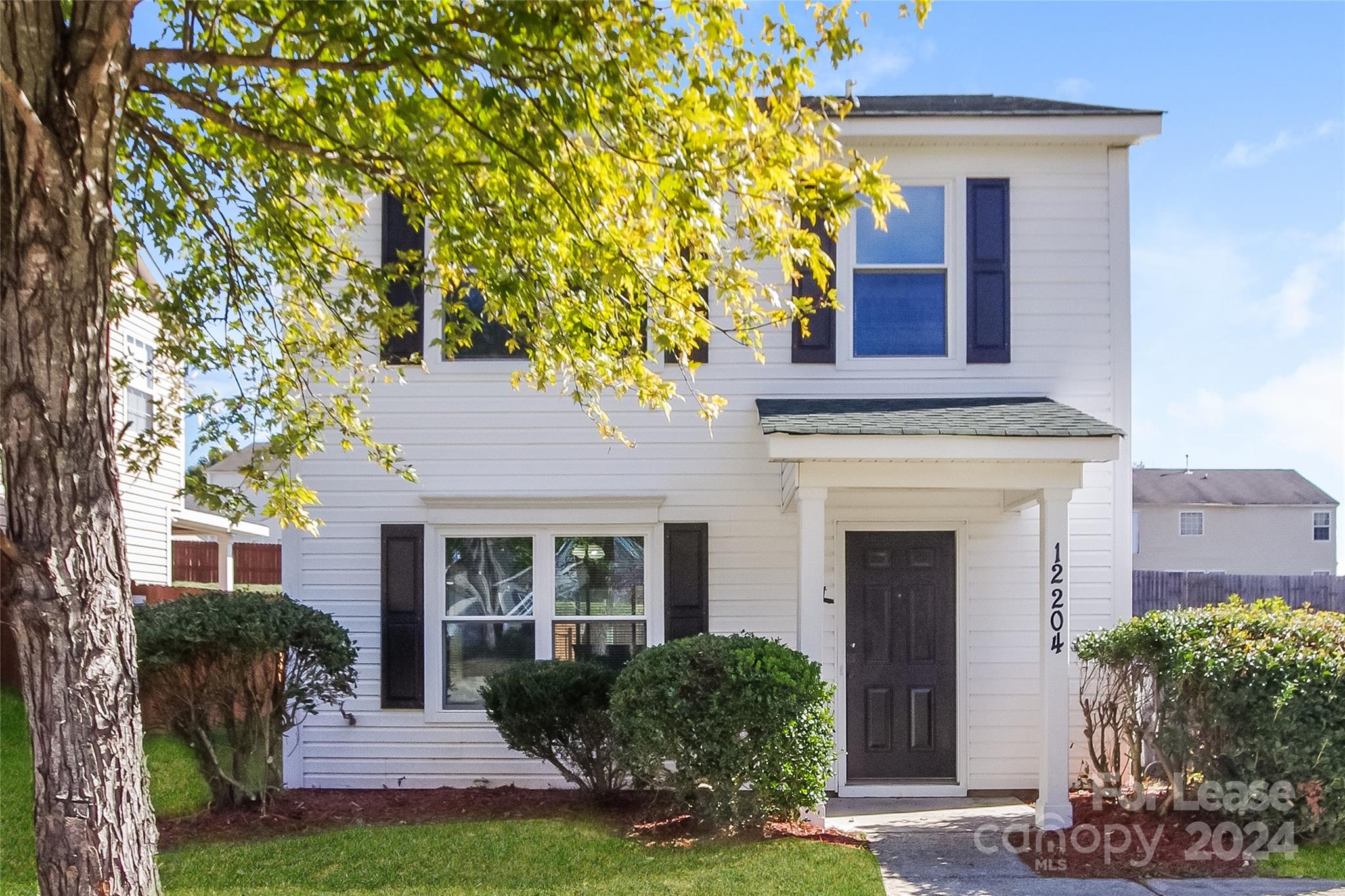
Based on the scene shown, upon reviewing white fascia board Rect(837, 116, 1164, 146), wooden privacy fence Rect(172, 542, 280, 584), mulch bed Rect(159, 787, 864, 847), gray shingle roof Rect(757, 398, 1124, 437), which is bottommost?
mulch bed Rect(159, 787, 864, 847)

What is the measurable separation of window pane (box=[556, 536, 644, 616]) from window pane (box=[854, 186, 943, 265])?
9.75 feet

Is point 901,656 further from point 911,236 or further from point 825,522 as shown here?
point 911,236

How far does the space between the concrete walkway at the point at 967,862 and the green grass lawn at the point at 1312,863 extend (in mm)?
106

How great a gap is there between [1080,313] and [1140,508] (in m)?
28.7

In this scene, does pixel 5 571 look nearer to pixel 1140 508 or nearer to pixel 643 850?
pixel 643 850

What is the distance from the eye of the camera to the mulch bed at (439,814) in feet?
22.4

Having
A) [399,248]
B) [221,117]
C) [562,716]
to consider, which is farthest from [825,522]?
[221,117]

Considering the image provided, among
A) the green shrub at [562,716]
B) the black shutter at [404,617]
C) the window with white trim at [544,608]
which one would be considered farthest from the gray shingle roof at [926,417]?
the black shutter at [404,617]

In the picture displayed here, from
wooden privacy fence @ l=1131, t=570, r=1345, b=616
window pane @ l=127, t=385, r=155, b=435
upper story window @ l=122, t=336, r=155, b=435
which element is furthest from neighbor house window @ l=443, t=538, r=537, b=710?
window pane @ l=127, t=385, r=155, b=435

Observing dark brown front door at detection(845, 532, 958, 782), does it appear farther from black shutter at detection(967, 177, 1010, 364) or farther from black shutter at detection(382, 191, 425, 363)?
black shutter at detection(382, 191, 425, 363)

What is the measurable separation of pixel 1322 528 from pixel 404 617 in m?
34.7

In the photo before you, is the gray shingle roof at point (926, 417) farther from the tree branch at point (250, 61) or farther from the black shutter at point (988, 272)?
the tree branch at point (250, 61)

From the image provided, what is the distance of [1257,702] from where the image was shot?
6551 mm

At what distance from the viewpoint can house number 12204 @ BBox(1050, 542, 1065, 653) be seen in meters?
7.36
